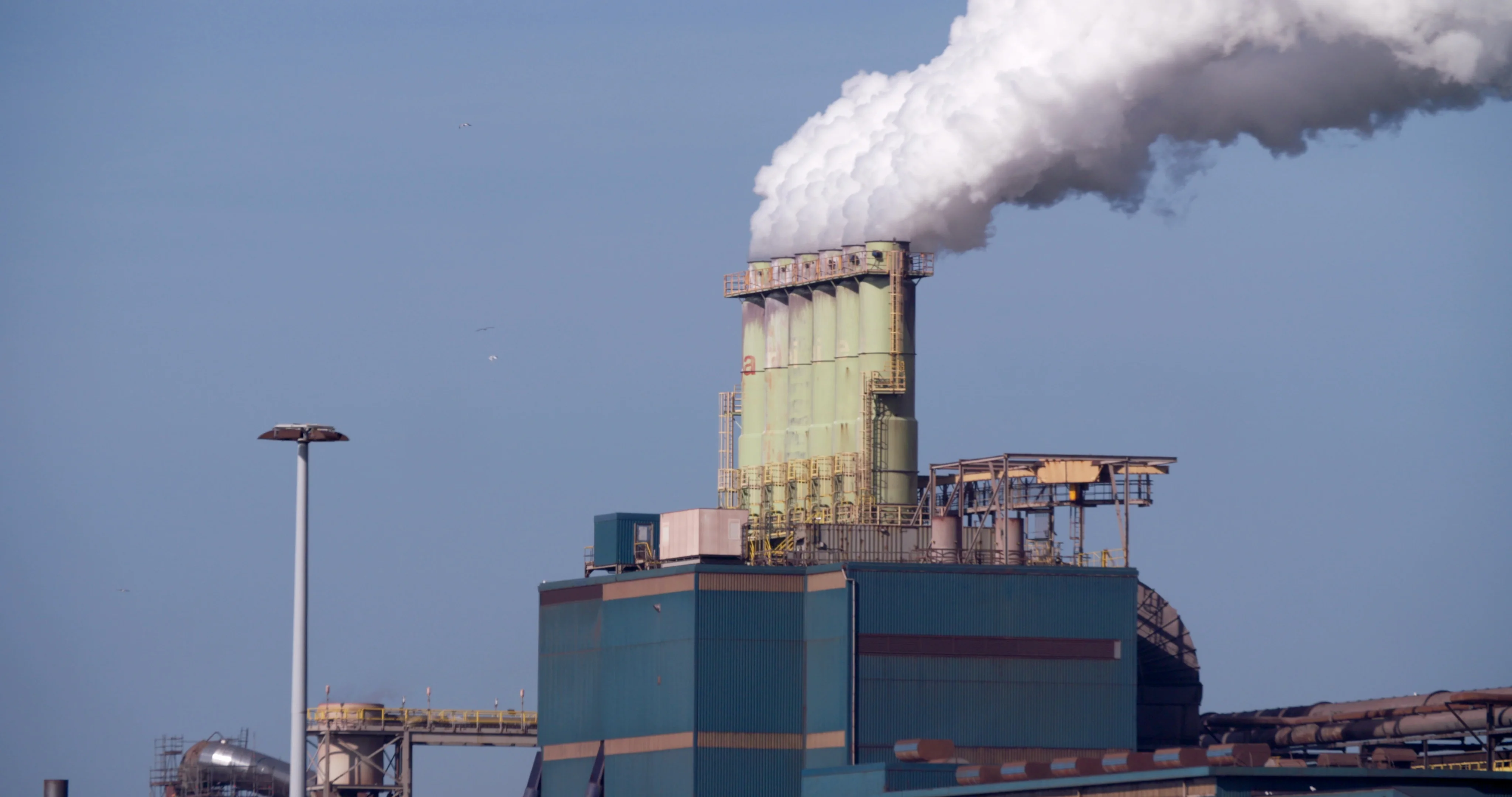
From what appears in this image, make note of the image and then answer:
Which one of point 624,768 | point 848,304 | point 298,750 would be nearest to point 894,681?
point 624,768

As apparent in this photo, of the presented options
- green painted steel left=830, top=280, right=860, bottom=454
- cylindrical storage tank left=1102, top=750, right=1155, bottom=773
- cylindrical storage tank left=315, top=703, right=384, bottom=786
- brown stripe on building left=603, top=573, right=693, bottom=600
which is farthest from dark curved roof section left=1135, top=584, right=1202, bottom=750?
cylindrical storage tank left=315, top=703, right=384, bottom=786

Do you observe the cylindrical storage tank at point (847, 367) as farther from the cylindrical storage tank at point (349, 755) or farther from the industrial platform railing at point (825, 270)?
the cylindrical storage tank at point (349, 755)

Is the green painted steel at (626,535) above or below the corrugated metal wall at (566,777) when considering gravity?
above

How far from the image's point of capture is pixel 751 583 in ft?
300

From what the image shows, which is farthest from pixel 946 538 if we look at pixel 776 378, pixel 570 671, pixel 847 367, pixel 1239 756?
pixel 1239 756

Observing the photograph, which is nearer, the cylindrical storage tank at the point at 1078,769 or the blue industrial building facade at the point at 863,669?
the cylindrical storage tank at the point at 1078,769

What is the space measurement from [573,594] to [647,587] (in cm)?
556

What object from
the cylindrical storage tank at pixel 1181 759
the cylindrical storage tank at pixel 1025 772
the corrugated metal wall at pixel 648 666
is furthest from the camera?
the corrugated metal wall at pixel 648 666

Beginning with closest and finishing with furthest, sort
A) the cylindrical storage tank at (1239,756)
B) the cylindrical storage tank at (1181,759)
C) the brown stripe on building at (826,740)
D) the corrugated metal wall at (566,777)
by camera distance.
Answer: the cylindrical storage tank at (1239,756)
the cylindrical storage tank at (1181,759)
the brown stripe on building at (826,740)
the corrugated metal wall at (566,777)

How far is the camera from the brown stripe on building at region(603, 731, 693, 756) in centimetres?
8994

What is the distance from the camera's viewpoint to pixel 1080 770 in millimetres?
73438

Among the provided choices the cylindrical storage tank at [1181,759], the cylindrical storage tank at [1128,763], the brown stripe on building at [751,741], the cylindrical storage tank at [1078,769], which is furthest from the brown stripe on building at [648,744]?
the cylindrical storage tank at [1181,759]

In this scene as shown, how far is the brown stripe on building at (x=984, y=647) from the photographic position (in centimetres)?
8906

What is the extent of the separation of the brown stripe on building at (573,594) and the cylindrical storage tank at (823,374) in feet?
34.8
